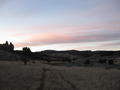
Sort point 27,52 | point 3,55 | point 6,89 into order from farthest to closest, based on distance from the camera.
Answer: point 3,55
point 27,52
point 6,89

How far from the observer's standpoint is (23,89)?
1955 cm

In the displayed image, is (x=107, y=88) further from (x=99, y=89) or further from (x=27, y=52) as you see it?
(x=27, y=52)

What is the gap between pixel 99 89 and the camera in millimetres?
19844

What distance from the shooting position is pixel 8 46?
18975cm

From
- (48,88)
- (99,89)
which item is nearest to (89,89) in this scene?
(99,89)

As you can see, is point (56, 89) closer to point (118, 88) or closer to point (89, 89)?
point (89, 89)

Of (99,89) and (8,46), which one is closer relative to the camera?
(99,89)

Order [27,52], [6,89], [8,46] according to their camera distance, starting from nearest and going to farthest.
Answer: [6,89] → [27,52] → [8,46]

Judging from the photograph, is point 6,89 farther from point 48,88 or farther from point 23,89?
point 48,88

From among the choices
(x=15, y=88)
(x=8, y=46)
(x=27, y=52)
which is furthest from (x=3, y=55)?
(x=15, y=88)

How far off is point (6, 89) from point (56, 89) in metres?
4.31

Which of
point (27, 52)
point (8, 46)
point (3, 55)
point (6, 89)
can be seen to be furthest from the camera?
point (8, 46)

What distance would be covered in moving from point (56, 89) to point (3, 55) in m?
117

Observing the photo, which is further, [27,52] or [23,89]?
[27,52]
